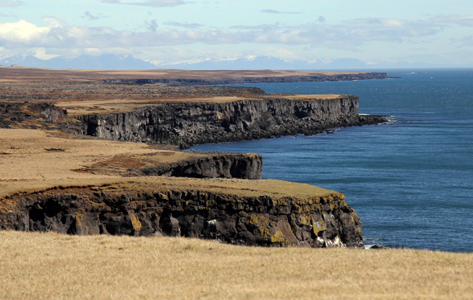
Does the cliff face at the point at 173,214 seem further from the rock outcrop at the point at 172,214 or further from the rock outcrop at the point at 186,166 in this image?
the rock outcrop at the point at 186,166

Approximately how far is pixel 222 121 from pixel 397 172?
44809 millimetres

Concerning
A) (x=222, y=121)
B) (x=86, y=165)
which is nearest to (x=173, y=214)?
(x=86, y=165)

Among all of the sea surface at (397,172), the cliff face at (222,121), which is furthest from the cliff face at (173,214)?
the cliff face at (222,121)

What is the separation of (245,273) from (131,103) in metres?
89.5

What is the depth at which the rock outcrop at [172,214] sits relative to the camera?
29953 mm

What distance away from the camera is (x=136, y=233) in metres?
30.5

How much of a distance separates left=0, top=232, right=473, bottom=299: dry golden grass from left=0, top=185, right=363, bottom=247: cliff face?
178 inches

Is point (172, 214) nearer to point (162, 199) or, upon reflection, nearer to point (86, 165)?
point (162, 199)

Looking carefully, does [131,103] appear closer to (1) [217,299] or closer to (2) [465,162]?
(2) [465,162]

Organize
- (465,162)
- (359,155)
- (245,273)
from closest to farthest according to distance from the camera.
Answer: (245,273)
(465,162)
(359,155)

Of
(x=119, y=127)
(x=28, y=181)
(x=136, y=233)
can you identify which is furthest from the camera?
(x=119, y=127)

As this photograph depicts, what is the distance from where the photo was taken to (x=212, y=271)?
65.7 ft

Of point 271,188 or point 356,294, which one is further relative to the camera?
point 271,188

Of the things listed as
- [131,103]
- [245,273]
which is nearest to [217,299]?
[245,273]
